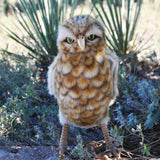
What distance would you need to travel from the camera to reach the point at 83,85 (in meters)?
1.63

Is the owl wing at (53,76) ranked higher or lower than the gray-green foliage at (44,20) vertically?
lower

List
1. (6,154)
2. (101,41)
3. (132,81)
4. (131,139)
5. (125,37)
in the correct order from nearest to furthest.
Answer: (101,41), (6,154), (131,139), (132,81), (125,37)

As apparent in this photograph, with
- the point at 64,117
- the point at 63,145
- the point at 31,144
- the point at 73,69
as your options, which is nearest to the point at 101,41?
the point at 73,69

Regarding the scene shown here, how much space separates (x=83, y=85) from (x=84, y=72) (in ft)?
0.30

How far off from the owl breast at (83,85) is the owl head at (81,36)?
6 centimetres

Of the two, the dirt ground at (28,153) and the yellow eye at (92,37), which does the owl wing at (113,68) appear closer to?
the yellow eye at (92,37)

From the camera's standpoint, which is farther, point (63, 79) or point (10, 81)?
point (10, 81)

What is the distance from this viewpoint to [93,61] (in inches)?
63.3

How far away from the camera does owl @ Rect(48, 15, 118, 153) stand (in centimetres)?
152

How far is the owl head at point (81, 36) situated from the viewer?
1.48m

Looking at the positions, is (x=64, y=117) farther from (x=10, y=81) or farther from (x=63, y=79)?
(x=10, y=81)

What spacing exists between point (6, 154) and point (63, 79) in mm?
760

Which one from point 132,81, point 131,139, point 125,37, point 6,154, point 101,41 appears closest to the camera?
point 101,41

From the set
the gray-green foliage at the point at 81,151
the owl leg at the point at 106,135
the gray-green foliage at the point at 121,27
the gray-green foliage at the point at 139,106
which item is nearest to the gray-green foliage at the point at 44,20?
the gray-green foliage at the point at 121,27
